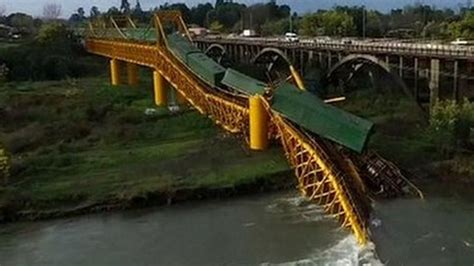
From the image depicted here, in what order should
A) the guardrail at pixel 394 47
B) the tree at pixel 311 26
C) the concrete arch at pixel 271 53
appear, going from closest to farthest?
the guardrail at pixel 394 47 → the concrete arch at pixel 271 53 → the tree at pixel 311 26

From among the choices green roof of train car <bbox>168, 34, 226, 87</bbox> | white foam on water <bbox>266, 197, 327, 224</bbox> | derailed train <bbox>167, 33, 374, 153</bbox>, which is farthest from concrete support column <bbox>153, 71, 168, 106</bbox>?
white foam on water <bbox>266, 197, 327, 224</bbox>

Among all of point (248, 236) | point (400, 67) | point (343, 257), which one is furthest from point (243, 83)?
point (343, 257)

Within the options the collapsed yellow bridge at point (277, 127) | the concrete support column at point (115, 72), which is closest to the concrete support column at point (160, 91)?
the collapsed yellow bridge at point (277, 127)

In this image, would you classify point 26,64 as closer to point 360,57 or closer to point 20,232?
point 360,57

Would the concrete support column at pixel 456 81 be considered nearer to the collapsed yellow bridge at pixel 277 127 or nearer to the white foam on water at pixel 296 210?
the collapsed yellow bridge at pixel 277 127

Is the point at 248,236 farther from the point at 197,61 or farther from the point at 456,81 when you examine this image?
the point at 197,61

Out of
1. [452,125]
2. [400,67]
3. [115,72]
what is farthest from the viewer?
[115,72]
